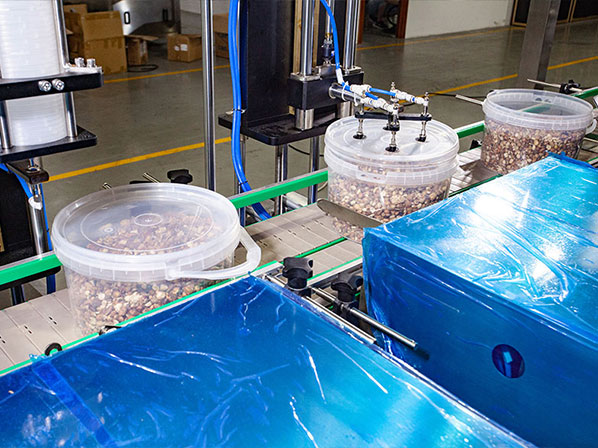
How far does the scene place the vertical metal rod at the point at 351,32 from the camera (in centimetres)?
151

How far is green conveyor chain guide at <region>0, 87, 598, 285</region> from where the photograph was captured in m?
1.07

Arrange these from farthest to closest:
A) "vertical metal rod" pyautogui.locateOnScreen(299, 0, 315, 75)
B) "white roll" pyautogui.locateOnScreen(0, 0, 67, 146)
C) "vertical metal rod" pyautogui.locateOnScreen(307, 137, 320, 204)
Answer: "vertical metal rod" pyautogui.locateOnScreen(307, 137, 320, 204) → "vertical metal rod" pyautogui.locateOnScreen(299, 0, 315, 75) → "white roll" pyautogui.locateOnScreen(0, 0, 67, 146)

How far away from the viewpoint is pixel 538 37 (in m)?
2.76

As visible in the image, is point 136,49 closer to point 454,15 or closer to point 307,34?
point 454,15

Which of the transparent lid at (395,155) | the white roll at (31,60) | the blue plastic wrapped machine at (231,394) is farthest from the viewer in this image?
the transparent lid at (395,155)

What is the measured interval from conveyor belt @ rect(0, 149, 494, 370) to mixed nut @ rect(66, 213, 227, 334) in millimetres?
101

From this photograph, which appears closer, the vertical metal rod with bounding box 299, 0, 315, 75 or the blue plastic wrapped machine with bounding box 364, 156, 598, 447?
the blue plastic wrapped machine with bounding box 364, 156, 598, 447

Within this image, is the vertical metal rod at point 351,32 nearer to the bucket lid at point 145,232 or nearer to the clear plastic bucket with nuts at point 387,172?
the clear plastic bucket with nuts at point 387,172

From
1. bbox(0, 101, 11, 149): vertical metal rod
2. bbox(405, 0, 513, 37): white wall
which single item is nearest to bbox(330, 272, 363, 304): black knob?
bbox(0, 101, 11, 149): vertical metal rod

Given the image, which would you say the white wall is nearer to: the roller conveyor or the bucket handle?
the roller conveyor

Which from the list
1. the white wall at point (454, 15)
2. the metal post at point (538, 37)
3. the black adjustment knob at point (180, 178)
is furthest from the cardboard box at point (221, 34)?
the black adjustment knob at point (180, 178)

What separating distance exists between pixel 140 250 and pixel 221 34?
18.3 feet

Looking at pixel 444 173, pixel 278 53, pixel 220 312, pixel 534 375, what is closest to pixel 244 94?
pixel 278 53

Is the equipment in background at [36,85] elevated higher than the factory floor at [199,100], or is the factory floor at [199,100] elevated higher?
the equipment in background at [36,85]
